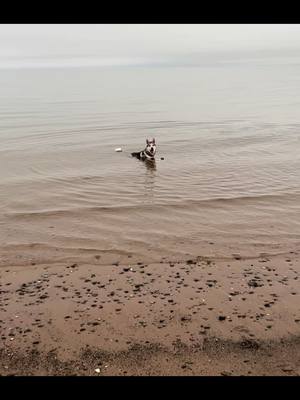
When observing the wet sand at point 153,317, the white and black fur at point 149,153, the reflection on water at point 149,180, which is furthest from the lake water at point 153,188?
the wet sand at point 153,317

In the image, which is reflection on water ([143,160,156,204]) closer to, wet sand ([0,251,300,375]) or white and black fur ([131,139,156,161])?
white and black fur ([131,139,156,161])

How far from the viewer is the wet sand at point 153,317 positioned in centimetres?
762

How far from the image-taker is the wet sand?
25.0ft

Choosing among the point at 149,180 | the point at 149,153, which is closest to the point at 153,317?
the point at 149,180

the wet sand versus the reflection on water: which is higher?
the reflection on water

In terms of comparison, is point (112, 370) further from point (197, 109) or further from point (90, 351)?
point (197, 109)

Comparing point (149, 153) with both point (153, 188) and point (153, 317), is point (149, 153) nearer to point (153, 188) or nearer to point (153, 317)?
A: point (153, 188)

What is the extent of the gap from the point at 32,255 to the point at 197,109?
40.1 m

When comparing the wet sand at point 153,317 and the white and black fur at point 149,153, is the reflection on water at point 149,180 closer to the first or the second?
the white and black fur at point 149,153

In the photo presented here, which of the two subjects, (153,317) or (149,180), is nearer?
(153,317)

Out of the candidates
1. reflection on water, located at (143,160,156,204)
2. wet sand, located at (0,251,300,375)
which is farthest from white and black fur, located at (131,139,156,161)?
wet sand, located at (0,251,300,375)

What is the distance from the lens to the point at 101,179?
68.9ft

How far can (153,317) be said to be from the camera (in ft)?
29.5

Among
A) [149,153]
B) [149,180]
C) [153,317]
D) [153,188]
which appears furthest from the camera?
[149,153]
